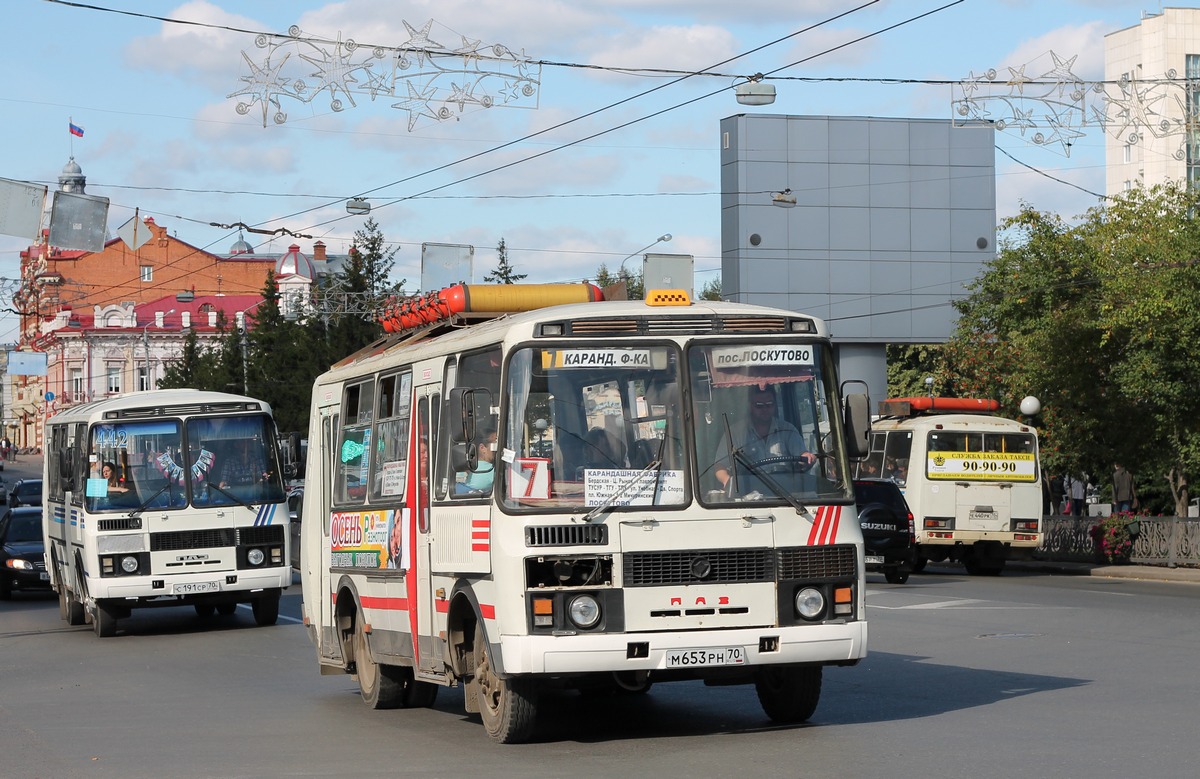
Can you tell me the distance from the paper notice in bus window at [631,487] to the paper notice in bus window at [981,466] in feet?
78.0

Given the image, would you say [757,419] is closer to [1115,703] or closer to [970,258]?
[1115,703]

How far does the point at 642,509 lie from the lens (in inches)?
403

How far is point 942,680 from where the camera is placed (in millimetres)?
14008

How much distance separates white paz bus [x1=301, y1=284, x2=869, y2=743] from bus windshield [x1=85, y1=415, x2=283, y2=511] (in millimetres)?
10963

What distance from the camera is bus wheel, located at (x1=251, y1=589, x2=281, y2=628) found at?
2236 cm

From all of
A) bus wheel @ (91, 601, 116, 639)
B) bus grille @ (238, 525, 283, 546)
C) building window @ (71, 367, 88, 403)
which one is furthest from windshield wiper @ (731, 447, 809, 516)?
building window @ (71, 367, 88, 403)

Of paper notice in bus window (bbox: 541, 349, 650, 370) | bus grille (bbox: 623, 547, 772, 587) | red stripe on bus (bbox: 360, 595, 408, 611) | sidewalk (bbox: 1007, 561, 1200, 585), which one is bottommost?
sidewalk (bbox: 1007, 561, 1200, 585)

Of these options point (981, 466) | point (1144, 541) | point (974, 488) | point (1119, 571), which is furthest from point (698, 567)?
point (1144, 541)

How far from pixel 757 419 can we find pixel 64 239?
50.2 feet

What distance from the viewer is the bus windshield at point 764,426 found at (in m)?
10.4

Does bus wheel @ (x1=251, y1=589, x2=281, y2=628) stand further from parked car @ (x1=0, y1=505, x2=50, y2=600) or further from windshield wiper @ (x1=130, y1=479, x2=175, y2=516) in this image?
parked car @ (x1=0, y1=505, x2=50, y2=600)

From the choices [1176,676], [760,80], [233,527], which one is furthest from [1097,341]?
[1176,676]

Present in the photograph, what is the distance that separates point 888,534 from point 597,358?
62.5 ft

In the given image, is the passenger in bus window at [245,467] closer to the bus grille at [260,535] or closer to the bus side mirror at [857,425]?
the bus grille at [260,535]
